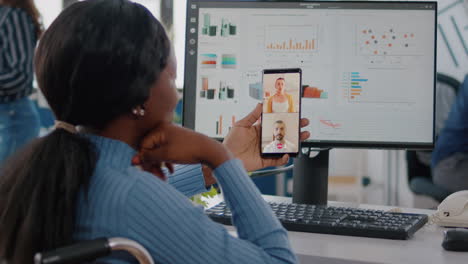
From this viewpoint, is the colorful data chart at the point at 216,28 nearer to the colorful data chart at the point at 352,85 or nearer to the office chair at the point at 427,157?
the colorful data chart at the point at 352,85

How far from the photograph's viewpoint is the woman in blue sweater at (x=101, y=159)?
2.38 feet

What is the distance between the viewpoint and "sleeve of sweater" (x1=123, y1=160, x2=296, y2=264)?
2.45ft

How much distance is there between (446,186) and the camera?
2.18m

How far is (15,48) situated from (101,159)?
5.01ft

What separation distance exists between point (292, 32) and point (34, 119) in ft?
4.05

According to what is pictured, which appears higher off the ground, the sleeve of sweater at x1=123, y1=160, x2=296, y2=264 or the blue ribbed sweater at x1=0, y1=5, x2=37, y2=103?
the blue ribbed sweater at x1=0, y1=5, x2=37, y2=103

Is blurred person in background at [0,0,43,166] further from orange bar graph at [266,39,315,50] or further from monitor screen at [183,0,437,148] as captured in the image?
orange bar graph at [266,39,315,50]

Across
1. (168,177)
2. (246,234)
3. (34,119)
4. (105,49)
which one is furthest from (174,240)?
(34,119)

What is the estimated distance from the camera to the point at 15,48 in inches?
83.9

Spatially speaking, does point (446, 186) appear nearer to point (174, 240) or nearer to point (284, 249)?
point (284, 249)

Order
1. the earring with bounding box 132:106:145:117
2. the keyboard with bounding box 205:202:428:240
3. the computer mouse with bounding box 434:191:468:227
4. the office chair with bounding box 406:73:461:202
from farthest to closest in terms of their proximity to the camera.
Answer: the office chair with bounding box 406:73:461:202
the computer mouse with bounding box 434:191:468:227
the keyboard with bounding box 205:202:428:240
the earring with bounding box 132:106:145:117

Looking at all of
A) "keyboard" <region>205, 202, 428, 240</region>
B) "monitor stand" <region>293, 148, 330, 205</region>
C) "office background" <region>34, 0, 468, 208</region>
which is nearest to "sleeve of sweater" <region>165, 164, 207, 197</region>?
"keyboard" <region>205, 202, 428, 240</region>

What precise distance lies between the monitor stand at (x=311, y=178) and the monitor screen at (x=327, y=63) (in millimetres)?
54

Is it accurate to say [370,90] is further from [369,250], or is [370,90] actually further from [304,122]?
[369,250]
